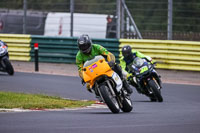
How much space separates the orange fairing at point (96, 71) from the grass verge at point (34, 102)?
4.32ft

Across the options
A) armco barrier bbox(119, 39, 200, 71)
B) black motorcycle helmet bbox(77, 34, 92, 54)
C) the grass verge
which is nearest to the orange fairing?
black motorcycle helmet bbox(77, 34, 92, 54)

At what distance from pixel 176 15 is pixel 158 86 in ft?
21.5

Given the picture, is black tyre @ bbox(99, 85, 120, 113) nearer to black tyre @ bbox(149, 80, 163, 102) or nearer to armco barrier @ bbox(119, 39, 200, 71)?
black tyre @ bbox(149, 80, 163, 102)

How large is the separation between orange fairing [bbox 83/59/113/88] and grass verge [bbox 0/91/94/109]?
4.32 ft

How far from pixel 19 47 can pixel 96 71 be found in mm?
12690

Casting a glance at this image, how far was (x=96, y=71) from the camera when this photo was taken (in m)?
10.1

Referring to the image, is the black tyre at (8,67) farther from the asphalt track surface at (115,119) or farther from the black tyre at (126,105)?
the black tyre at (126,105)

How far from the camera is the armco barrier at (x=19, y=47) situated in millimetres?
22312

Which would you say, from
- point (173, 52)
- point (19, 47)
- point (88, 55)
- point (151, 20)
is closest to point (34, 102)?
point (88, 55)

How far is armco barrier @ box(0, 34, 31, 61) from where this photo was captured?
878 inches

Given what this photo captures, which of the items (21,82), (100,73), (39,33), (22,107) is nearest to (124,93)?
(100,73)

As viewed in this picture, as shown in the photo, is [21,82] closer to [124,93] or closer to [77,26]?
[77,26]

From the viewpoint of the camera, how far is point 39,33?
79.9 feet

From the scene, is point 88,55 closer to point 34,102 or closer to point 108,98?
point 108,98
